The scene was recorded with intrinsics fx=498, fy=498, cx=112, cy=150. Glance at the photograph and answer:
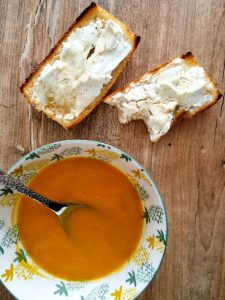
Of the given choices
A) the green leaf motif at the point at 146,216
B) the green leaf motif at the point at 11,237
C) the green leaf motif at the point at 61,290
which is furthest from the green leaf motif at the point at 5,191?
the green leaf motif at the point at 146,216

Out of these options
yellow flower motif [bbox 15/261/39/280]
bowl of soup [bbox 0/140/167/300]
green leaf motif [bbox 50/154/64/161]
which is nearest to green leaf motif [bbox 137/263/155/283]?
bowl of soup [bbox 0/140/167/300]

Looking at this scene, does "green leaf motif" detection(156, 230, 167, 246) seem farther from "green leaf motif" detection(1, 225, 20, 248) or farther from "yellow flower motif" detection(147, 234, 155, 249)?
"green leaf motif" detection(1, 225, 20, 248)

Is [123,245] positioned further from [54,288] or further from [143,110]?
[143,110]

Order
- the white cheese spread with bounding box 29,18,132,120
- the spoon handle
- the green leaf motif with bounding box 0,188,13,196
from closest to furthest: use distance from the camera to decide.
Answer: the spoon handle, the green leaf motif with bounding box 0,188,13,196, the white cheese spread with bounding box 29,18,132,120

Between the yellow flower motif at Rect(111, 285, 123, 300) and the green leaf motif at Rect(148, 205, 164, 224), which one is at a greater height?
the green leaf motif at Rect(148, 205, 164, 224)

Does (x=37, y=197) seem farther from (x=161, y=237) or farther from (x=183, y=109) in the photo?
(x=183, y=109)

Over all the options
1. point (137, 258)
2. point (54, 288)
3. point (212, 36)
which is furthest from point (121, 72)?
point (54, 288)
